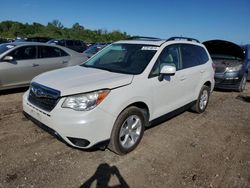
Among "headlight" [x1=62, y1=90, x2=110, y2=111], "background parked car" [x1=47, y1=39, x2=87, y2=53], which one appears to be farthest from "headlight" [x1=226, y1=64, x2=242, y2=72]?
"background parked car" [x1=47, y1=39, x2=87, y2=53]

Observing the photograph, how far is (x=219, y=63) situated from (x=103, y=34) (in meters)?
48.8

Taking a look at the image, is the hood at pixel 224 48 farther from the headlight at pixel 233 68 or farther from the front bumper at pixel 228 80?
the front bumper at pixel 228 80

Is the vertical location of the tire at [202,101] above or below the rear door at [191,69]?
below

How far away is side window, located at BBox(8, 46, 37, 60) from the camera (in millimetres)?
6930

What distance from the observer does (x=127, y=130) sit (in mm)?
3812

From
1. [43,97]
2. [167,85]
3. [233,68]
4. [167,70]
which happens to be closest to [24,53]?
[43,97]

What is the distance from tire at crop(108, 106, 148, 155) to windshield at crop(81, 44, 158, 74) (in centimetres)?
71

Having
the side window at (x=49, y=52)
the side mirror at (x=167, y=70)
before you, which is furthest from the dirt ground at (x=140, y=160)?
the side window at (x=49, y=52)

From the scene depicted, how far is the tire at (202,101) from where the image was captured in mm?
5809

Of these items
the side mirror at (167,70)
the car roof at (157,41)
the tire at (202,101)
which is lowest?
the tire at (202,101)

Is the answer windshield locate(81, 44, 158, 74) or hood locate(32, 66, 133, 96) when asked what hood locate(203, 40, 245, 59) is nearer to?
windshield locate(81, 44, 158, 74)

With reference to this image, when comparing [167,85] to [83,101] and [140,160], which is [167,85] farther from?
[83,101]

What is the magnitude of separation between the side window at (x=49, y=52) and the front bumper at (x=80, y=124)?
4.67 metres

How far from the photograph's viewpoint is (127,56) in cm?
460
